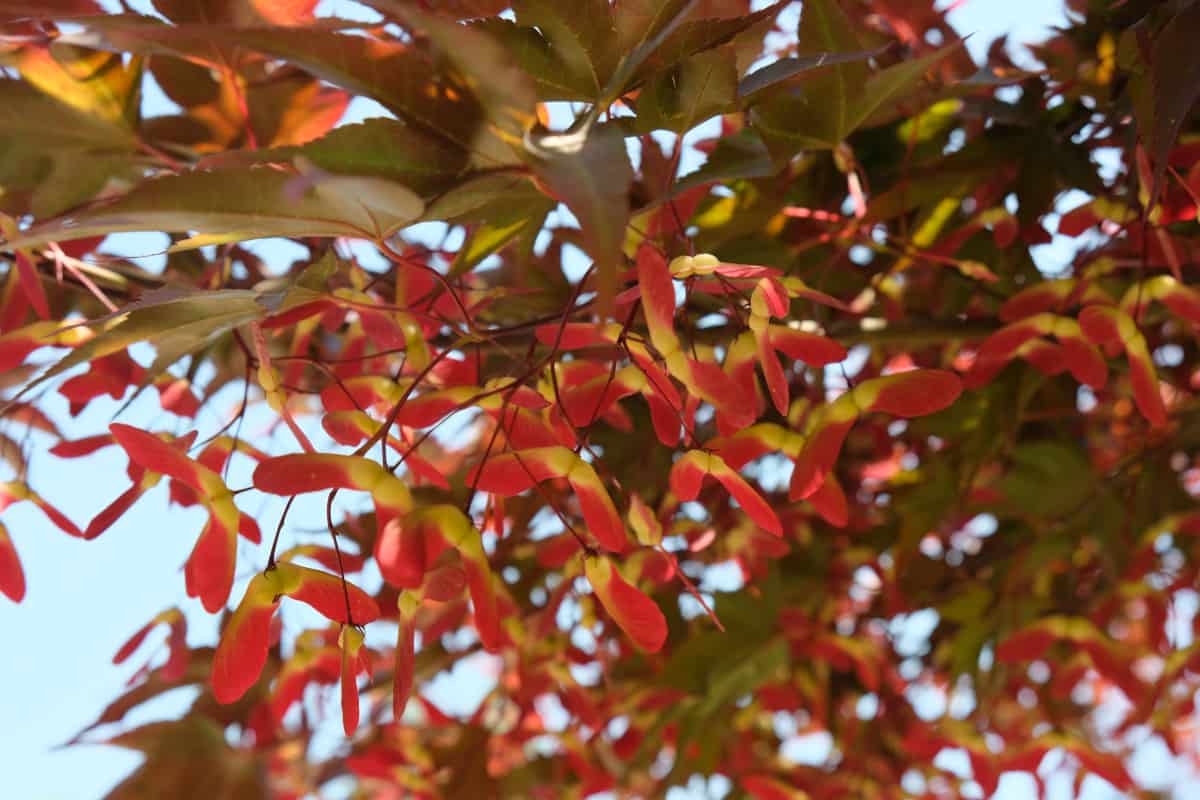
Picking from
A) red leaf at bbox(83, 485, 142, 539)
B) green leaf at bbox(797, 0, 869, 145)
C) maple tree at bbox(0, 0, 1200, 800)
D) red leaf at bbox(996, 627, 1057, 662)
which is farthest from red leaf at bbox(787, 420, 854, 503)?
red leaf at bbox(996, 627, 1057, 662)

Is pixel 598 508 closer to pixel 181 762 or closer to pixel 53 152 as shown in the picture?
pixel 53 152

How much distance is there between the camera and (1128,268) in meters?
0.49

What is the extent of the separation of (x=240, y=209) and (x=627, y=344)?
10 cm

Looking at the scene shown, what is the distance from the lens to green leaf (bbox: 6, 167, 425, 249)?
9.0 inches

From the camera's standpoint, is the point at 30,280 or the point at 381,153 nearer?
the point at 381,153

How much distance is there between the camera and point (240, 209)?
245mm

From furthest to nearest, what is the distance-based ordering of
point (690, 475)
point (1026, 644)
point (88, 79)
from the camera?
point (1026, 644), point (88, 79), point (690, 475)

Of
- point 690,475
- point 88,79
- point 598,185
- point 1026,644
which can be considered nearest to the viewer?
point 598,185

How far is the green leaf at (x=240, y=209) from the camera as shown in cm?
23

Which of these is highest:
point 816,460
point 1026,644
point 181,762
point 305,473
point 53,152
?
point 53,152

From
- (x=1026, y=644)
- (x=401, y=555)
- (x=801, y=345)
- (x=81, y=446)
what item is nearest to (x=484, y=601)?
(x=401, y=555)

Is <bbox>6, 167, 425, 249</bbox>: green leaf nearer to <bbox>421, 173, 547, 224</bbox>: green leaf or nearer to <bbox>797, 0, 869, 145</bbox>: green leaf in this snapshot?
<bbox>421, 173, 547, 224</bbox>: green leaf

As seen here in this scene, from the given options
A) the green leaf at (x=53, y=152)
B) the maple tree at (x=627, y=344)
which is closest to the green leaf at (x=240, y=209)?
the maple tree at (x=627, y=344)

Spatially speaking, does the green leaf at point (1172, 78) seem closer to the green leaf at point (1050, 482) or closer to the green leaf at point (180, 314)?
the green leaf at point (180, 314)
